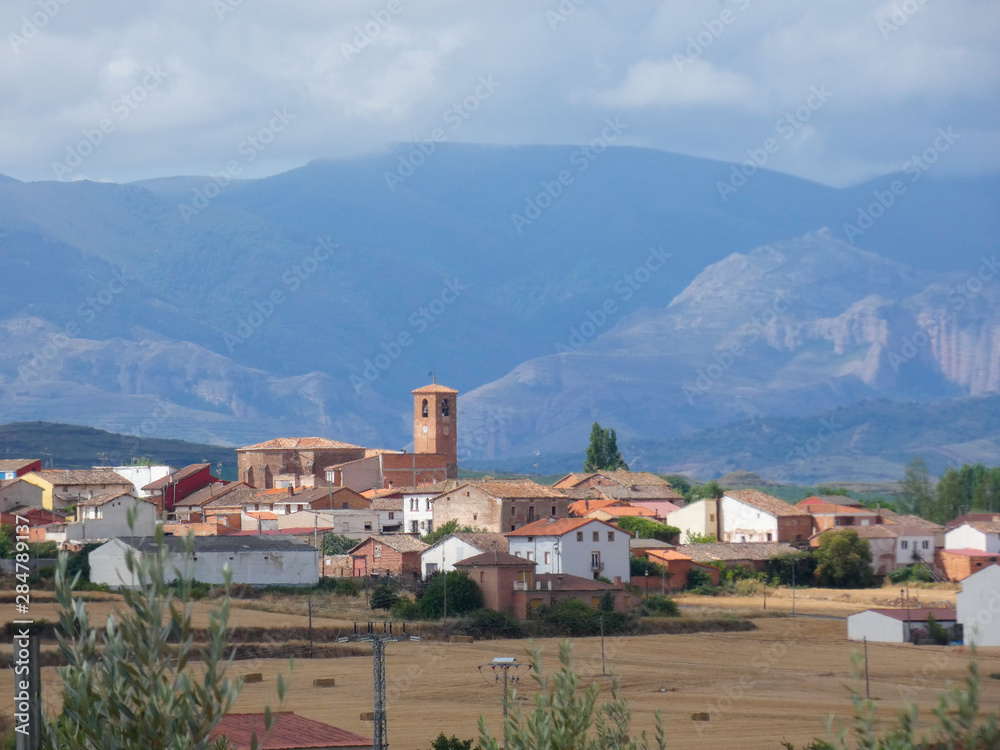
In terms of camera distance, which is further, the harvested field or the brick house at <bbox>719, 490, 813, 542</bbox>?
the brick house at <bbox>719, 490, 813, 542</bbox>

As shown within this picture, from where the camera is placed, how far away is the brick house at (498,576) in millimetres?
52875

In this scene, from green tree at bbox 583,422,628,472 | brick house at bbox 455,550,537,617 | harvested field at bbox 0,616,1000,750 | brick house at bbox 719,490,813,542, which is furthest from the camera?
green tree at bbox 583,422,628,472

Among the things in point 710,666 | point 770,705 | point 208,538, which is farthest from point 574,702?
point 208,538

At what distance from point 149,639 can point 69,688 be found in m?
1.01

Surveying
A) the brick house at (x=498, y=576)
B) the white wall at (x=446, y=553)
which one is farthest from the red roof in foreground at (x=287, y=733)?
the white wall at (x=446, y=553)

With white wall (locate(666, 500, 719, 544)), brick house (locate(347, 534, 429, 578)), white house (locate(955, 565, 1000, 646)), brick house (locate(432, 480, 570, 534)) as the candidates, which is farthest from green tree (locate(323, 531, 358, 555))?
white house (locate(955, 565, 1000, 646))

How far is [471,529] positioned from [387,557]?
32.6 ft

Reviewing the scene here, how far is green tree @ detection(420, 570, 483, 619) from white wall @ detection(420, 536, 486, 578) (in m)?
5.45

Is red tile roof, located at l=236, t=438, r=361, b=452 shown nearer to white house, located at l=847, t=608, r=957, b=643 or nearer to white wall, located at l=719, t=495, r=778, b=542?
white wall, located at l=719, t=495, r=778, b=542

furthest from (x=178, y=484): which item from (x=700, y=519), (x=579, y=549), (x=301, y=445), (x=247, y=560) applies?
(x=579, y=549)

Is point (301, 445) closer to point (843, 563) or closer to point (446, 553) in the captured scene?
point (446, 553)

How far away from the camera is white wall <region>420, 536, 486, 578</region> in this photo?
2340 inches

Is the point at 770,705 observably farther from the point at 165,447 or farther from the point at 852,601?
the point at 165,447

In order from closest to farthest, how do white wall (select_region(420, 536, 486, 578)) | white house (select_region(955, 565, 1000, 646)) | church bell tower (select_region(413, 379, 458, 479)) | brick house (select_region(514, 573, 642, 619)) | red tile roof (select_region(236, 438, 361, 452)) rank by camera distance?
white house (select_region(955, 565, 1000, 646)) < brick house (select_region(514, 573, 642, 619)) < white wall (select_region(420, 536, 486, 578)) < red tile roof (select_region(236, 438, 361, 452)) < church bell tower (select_region(413, 379, 458, 479))
